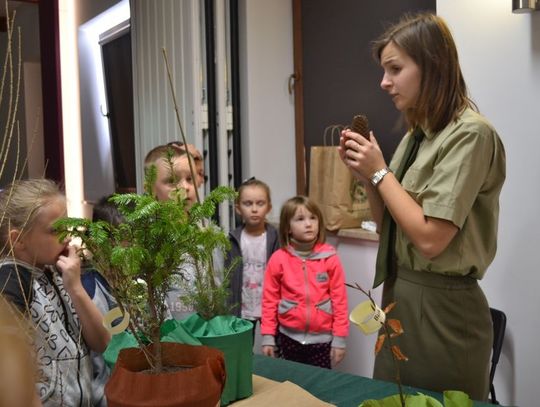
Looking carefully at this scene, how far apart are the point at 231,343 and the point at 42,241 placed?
460mm

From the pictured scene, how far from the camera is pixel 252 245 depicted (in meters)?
2.88

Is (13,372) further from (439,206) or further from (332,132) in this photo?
(332,132)

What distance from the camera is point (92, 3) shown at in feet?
14.9

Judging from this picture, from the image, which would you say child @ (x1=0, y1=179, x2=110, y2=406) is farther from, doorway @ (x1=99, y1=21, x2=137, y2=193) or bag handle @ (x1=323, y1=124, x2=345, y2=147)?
doorway @ (x1=99, y1=21, x2=137, y2=193)

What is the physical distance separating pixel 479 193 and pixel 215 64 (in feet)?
6.16

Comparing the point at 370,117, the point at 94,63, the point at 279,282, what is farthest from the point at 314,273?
the point at 94,63

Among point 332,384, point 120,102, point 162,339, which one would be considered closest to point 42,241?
point 162,339

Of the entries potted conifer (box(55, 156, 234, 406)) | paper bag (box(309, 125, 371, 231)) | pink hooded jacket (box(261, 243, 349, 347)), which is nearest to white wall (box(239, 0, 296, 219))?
paper bag (box(309, 125, 371, 231))

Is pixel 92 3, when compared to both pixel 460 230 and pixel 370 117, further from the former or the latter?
pixel 460 230

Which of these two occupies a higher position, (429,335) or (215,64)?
(215,64)

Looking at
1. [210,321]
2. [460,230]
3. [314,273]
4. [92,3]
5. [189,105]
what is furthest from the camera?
[92,3]

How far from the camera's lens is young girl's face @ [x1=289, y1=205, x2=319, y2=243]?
2.69m

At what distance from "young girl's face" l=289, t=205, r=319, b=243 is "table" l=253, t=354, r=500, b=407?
1140 millimetres

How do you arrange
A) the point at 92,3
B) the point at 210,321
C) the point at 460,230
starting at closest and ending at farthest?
the point at 210,321 → the point at 460,230 → the point at 92,3
